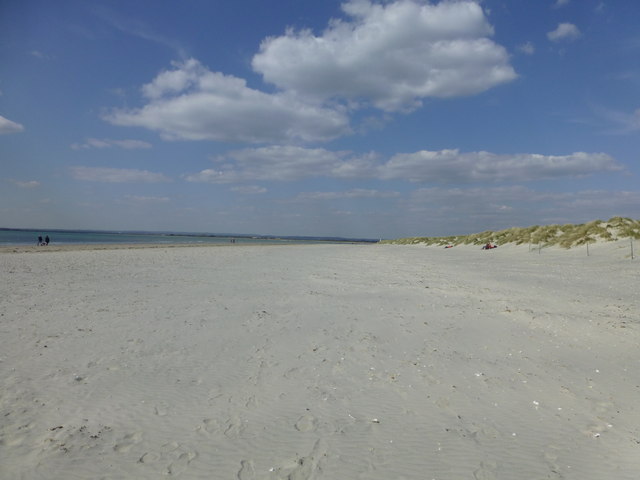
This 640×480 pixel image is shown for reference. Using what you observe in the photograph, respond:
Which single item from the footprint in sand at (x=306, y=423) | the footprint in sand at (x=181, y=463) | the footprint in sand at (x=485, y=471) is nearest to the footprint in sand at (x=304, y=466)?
the footprint in sand at (x=306, y=423)

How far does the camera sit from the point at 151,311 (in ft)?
31.7

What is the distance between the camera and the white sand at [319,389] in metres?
3.81

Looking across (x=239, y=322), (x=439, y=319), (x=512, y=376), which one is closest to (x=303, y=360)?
(x=239, y=322)

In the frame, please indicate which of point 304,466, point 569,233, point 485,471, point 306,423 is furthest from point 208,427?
point 569,233

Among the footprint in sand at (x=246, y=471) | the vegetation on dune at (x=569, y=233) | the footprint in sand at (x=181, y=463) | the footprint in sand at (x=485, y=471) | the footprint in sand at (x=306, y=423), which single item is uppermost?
the vegetation on dune at (x=569, y=233)

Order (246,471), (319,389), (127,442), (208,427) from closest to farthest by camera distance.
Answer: (246,471) → (127,442) → (208,427) → (319,389)

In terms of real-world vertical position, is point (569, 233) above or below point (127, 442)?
above

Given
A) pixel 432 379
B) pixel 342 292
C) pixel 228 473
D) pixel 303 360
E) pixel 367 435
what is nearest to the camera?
pixel 228 473

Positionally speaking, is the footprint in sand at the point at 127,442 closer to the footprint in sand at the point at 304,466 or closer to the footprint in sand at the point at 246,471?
the footprint in sand at the point at 246,471

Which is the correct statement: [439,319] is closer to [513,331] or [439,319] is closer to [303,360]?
[513,331]

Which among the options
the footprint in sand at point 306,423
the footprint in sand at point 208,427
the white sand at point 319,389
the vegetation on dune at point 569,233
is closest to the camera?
the white sand at point 319,389

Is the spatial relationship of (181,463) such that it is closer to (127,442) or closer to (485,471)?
(127,442)

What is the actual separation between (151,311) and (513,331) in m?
8.66

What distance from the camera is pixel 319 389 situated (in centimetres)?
542
